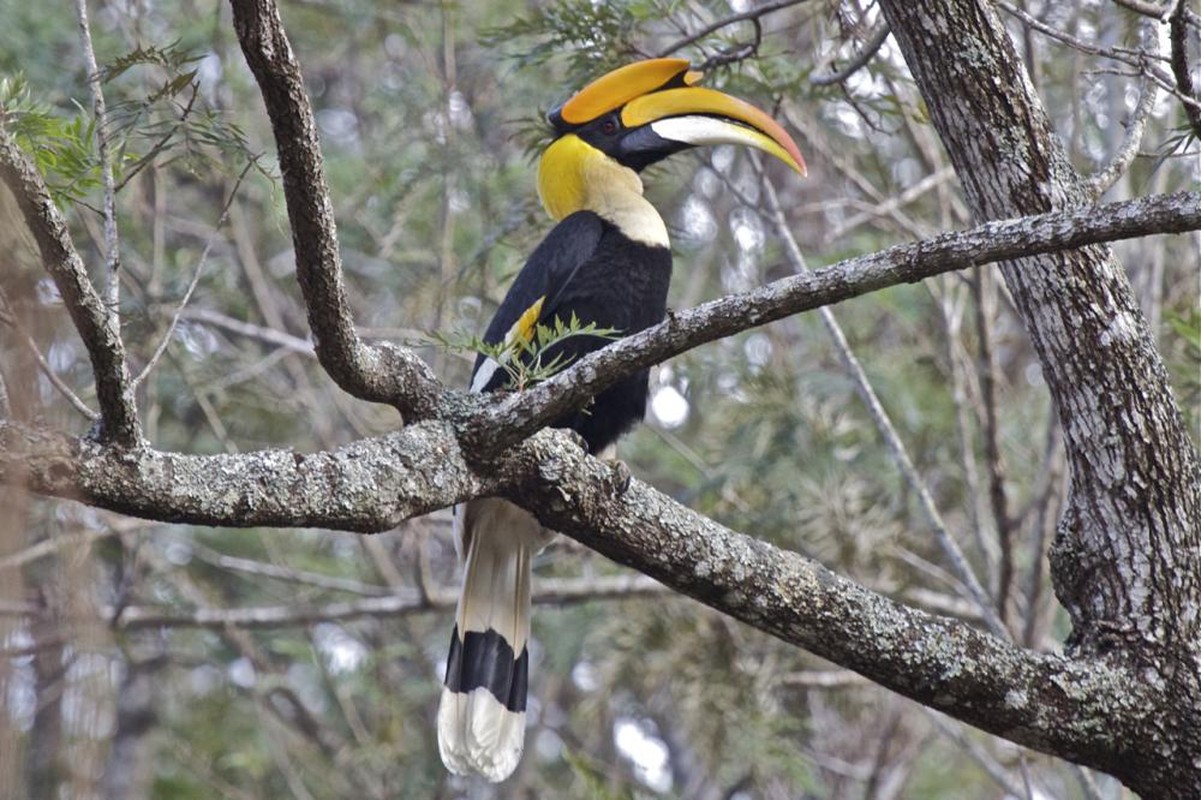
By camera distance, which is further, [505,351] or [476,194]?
[476,194]

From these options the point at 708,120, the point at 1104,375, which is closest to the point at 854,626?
the point at 1104,375

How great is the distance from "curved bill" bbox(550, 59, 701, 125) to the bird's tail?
1245mm

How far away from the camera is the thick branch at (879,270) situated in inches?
84.4

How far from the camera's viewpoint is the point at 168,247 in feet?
22.7

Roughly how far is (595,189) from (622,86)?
30cm

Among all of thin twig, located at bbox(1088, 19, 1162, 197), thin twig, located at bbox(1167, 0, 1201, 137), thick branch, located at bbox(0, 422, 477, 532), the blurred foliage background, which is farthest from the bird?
thin twig, located at bbox(1167, 0, 1201, 137)

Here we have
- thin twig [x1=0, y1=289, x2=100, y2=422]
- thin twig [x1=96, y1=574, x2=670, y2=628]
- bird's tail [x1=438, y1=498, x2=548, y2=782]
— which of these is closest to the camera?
thin twig [x1=0, y1=289, x2=100, y2=422]

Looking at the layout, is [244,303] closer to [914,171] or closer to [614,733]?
[614,733]

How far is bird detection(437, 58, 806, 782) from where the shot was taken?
12.4 feet

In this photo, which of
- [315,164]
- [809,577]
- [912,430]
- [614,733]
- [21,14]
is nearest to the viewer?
[315,164]

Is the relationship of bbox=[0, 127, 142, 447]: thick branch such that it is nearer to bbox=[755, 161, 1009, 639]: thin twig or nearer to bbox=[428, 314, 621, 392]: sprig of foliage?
bbox=[428, 314, 621, 392]: sprig of foliage

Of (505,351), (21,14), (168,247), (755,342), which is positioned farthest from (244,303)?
(505,351)

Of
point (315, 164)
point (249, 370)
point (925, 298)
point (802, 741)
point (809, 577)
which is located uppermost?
point (925, 298)

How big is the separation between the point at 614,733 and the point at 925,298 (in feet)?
8.71
